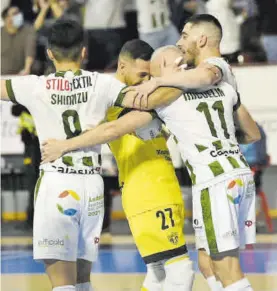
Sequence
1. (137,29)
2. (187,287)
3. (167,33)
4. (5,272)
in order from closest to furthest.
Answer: (187,287) < (5,272) < (167,33) < (137,29)

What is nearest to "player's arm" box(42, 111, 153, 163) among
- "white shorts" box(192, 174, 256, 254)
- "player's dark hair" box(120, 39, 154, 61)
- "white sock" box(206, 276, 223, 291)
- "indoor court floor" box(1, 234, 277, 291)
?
"white shorts" box(192, 174, 256, 254)

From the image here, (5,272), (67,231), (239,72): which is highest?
(239,72)

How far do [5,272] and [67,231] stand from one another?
4.09 meters

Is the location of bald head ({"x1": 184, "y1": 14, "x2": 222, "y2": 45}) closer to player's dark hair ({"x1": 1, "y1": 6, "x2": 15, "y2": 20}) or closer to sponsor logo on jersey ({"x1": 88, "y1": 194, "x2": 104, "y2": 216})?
sponsor logo on jersey ({"x1": 88, "y1": 194, "x2": 104, "y2": 216})

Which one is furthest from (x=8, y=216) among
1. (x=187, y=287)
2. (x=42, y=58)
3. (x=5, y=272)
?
(x=187, y=287)

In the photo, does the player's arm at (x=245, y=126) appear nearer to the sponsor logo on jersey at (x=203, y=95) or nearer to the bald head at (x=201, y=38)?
the sponsor logo on jersey at (x=203, y=95)

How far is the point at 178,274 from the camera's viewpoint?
23.0 feet

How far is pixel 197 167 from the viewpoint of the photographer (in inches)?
266

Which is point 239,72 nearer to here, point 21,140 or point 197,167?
point 21,140

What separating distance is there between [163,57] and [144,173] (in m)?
0.78

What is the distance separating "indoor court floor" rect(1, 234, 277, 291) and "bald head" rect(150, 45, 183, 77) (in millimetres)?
2620

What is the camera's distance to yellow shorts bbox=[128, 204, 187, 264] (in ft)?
23.3

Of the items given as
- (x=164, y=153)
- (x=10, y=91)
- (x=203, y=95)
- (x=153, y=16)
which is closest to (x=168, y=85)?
(x=203, y=95)

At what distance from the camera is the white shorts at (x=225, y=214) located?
6.59 m
